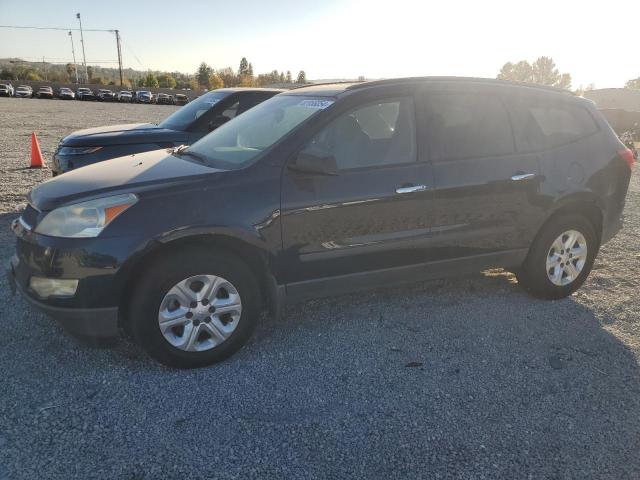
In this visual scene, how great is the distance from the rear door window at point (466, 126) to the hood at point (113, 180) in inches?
67.9

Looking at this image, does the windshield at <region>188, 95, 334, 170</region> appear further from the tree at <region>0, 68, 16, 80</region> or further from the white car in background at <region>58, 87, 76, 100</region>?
the tree at <region>0, 68, 16, 80</region>

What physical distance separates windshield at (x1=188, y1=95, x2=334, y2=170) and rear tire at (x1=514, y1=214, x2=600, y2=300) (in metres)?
2.27

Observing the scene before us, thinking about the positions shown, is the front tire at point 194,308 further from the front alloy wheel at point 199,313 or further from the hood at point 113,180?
the hood at point 113,180

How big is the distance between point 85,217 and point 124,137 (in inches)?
149

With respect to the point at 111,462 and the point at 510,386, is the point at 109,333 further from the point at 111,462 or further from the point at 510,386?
the point at 510,386

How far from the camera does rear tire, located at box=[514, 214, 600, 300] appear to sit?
441 centimetres

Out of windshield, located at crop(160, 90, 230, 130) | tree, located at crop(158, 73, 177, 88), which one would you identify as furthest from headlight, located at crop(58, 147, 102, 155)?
tree, located at crop(158, 73, 177, 88)

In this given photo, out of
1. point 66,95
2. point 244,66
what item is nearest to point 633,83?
point 244,66

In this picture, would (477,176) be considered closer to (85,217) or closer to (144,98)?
(85,217)

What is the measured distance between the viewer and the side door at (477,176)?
3.89 metres

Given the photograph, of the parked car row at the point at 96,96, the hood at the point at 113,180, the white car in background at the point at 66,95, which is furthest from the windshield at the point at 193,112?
the white car in background at the point at 66,95

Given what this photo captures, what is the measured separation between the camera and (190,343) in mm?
3246

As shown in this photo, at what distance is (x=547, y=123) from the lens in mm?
4398

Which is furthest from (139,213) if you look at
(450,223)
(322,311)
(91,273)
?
(450,223)
